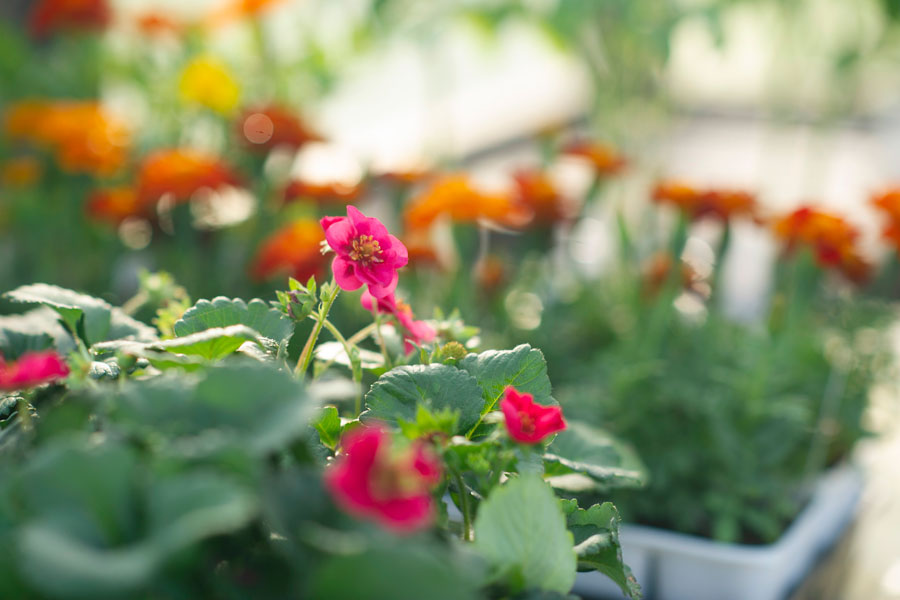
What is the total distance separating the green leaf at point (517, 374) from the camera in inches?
12.8

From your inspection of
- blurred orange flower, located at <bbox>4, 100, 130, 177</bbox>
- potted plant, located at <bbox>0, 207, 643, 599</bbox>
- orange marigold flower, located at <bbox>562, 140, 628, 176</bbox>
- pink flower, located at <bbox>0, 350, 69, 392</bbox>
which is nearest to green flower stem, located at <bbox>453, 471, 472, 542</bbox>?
Answer: potted plant, located at <bbox>0, 207, 643, 599</bbox>

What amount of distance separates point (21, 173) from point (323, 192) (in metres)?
0.42

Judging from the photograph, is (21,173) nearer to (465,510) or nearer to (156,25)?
(156,25)

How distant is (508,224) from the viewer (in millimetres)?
787

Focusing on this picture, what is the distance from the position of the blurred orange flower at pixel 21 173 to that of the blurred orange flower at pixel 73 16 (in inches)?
7.1

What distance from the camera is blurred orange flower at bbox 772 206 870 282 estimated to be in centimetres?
65

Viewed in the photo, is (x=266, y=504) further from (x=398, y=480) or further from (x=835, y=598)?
(x=835, y=598)

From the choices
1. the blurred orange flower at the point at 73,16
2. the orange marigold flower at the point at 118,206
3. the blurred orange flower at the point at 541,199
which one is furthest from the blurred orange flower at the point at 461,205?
the blurred orange flower at the point at 73,16

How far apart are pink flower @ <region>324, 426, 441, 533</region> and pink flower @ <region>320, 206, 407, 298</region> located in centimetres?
11

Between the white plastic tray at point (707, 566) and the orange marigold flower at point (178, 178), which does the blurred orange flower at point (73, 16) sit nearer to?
the orange marigold flower at point (178, 178)

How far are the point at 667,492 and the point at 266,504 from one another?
20.1 inches

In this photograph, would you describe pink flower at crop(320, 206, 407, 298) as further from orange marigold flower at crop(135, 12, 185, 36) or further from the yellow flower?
orange marigold flower at crop(135, 12, 185, 36)

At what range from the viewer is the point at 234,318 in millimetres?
324

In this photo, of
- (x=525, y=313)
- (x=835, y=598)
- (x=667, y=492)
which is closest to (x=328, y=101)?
(x=525, y=313)
